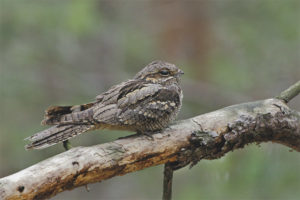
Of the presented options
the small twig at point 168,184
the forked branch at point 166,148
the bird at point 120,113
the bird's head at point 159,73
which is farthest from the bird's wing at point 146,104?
the small twig at point 168,184

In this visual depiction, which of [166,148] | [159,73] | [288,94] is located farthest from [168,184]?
[288,94]

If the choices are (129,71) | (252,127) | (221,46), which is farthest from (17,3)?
(252,127)

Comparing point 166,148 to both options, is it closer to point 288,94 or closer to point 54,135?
point 54,135

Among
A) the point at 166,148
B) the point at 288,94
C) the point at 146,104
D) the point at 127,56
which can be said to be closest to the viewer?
the point at 166,148

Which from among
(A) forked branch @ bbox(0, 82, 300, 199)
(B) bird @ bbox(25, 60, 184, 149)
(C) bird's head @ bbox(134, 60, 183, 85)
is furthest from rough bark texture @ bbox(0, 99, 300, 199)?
(C) bird's head @ bbox(134, 60, 183, 85)

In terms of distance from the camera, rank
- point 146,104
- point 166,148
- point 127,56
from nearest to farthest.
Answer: point 166,148 → point 146,104 → point 127,56

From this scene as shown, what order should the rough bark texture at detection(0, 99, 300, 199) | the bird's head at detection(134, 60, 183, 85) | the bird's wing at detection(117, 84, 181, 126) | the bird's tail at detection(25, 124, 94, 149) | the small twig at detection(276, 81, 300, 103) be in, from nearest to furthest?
the rough bark texture at detection(0, 99, 300, 199) → the bird's tail at detection(25, 124, 94, 149) → the bird's wing at detection(117, 84, 181, 126) → the small twig at detection(276, 81, 300, 103) → the bird's head at detection(134, 60, 183, 85)

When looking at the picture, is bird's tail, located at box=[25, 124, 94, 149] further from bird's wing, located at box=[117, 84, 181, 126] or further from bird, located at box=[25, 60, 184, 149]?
bird's wing, located at box=[117, 84, 181, 126]

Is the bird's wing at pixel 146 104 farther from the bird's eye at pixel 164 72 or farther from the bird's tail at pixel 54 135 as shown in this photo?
the bird's tail at pixel 54 135
